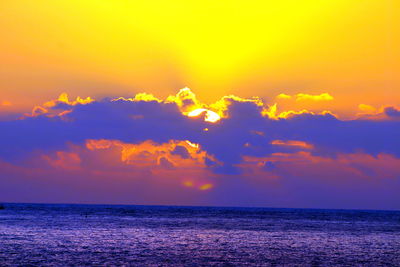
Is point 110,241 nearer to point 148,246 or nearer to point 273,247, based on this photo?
point 148,246

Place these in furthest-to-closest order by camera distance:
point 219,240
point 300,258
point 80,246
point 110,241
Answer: point 219,240 → point 110,241 → point 80,246 → point 300,258

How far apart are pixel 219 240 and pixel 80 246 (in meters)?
21.4

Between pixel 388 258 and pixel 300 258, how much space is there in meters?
9.71

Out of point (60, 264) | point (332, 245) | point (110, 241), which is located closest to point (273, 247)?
point (332, 245)

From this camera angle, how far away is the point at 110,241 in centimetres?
7700

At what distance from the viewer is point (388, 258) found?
62875 mm

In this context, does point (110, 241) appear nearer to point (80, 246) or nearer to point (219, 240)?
point (80, 246)

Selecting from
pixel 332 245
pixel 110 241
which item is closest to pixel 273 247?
pixel 332 245

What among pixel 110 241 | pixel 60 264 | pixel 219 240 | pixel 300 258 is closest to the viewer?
pixel 60 264

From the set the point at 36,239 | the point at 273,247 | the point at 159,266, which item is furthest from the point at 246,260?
the point at 36,239

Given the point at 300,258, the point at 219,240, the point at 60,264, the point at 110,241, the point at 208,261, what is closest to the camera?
the point at 60,264

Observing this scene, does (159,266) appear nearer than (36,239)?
Yes

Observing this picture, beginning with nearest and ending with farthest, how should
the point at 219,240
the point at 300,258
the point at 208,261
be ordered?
the point at 208,261 → the point at 300,258 → the point at 219,240

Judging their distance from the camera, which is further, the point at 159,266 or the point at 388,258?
the point at 388,258
